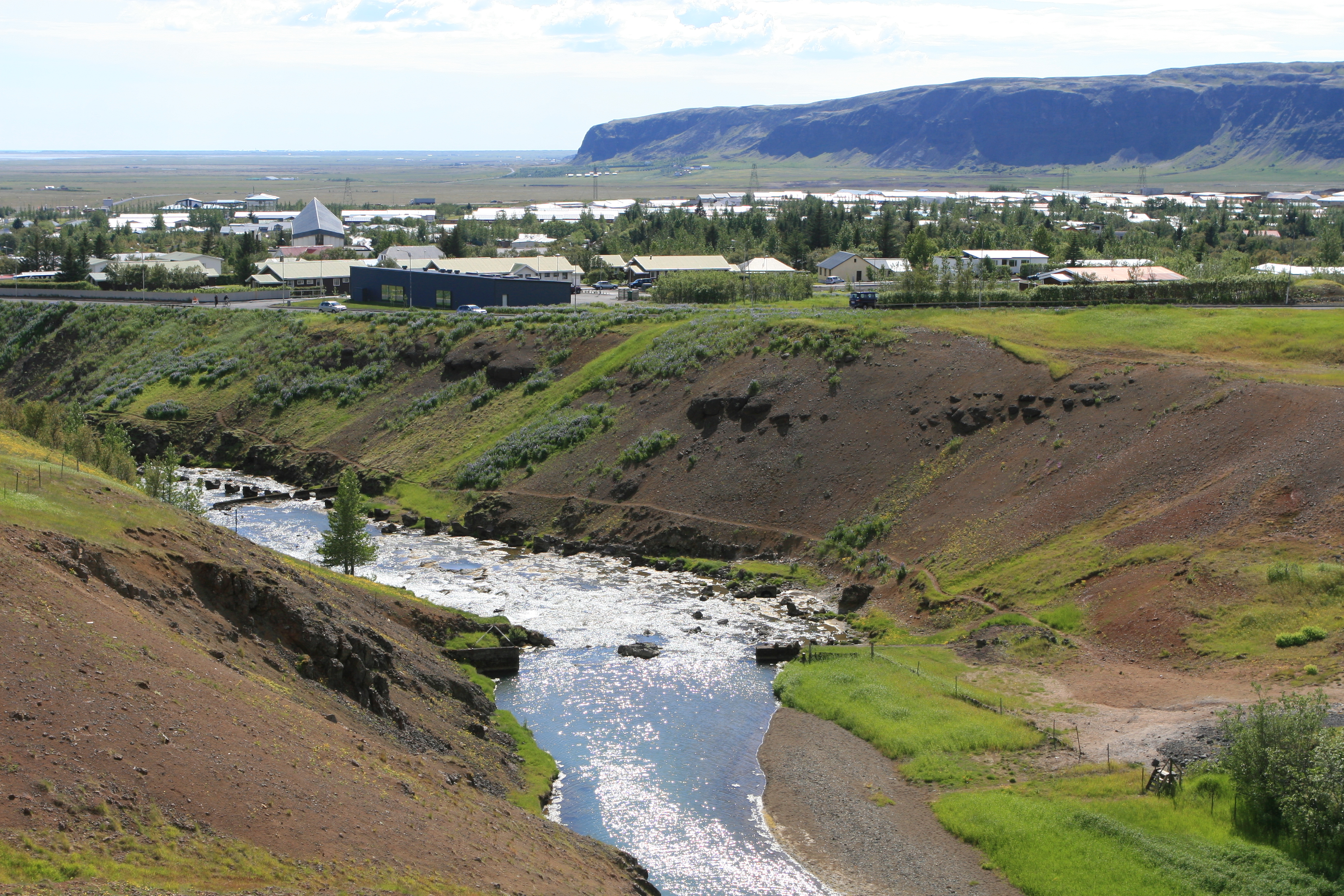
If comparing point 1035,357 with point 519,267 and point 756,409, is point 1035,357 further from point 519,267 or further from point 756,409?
point 519,267

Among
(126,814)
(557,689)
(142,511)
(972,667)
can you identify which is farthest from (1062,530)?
(126,814)

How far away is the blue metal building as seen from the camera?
128 metres

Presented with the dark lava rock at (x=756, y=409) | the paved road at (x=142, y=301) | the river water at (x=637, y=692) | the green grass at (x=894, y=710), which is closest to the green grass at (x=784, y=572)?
the river water at (x=637, y=692)

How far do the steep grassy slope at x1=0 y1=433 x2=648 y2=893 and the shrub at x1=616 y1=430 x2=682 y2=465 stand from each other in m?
33.1

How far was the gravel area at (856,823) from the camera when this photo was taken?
36.2m

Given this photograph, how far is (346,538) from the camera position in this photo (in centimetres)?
6266

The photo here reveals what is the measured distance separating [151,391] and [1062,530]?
271 ft

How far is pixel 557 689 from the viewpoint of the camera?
51719 mm

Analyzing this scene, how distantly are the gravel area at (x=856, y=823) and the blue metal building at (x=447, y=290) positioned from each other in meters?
85.2

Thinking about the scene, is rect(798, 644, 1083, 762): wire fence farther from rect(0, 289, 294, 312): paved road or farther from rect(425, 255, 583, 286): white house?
rect(425, 255, 583, 286): white house

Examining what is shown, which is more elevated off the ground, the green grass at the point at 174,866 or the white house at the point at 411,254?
the white house at the point at 411,254

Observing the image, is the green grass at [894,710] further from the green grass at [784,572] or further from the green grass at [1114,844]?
the green grass at [784,572]

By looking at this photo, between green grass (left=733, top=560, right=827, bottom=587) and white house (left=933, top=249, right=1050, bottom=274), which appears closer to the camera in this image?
green grass (left=733, top=560, right=827, bottom=587)

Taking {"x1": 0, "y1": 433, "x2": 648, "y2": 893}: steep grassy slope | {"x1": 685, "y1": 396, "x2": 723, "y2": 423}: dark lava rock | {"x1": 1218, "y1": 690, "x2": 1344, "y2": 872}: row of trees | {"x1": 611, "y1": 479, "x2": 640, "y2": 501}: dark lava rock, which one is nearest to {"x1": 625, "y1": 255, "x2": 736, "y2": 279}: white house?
{"x1": 685, "y1": 396, "x2": 723, "y2": 423}: dark lava rock
